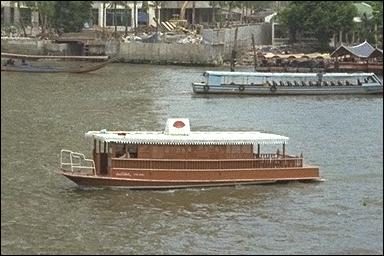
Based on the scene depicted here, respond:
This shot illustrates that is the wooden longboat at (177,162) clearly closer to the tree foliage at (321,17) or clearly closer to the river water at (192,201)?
the river water at (192,201)

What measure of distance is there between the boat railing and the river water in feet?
1.19

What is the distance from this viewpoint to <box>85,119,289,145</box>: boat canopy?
64.0 feet

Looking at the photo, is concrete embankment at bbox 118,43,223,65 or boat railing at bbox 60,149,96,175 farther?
concrete embankment at bbox 118,43,223,65

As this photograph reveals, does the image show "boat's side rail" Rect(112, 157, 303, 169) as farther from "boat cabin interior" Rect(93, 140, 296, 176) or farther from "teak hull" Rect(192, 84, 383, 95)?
"teak hull" Rect(192, 84, 383, 95)

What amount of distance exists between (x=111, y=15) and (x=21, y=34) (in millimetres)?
7622

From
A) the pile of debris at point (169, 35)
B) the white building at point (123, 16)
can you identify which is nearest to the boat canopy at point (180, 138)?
the white building at point (123, 16)

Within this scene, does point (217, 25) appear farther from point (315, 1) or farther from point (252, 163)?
point (252, 163)

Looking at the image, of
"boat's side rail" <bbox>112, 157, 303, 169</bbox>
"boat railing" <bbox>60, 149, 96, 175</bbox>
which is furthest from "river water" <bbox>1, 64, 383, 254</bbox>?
"boat's side rail" <bbox>112, 157, 303, 169</bbox>

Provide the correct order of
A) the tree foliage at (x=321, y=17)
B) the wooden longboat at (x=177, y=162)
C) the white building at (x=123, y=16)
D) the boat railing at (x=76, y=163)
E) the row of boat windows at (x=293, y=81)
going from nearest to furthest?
the wooden longboat at (x=177, y=162) → the boat railing at (x=76, y=163) → the row of boat windows at (x=293, y=81) → the white building at (x=123, y=16) → the tree foliage at (x=321, y=17)

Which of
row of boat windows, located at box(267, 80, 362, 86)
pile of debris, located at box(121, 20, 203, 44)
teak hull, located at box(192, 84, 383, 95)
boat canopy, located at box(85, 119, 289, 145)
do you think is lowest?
boat canopy, located at box(85, 119, 289, 145)

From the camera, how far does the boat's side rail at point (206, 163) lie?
19.5 m

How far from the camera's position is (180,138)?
64.8ft

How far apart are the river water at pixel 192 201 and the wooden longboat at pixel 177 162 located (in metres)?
0.25

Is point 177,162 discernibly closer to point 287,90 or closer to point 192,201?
point 192,201
